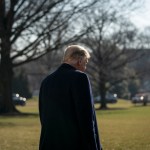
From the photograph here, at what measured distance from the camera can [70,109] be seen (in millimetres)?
5047

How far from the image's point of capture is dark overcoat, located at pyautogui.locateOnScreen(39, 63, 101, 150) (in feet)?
16.3

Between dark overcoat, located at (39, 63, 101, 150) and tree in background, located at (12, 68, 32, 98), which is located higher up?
tree in background, located at (12, 68, 32, 98)

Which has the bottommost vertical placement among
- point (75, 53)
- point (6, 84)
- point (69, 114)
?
point (69, 114)

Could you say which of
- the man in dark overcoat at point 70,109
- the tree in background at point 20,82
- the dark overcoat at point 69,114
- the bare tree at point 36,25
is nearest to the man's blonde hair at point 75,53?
the man in dark overcoat at point 70,109

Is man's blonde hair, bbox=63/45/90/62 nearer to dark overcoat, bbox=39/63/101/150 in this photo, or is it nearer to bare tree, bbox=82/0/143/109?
dark overcoat, bbox=39/63/101/150

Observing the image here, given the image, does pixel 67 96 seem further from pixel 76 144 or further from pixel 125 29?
pixel 125 29

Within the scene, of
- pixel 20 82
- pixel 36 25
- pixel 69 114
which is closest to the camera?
pixel 69 114

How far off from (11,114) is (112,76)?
23.9m

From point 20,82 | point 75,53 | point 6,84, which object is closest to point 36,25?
point 6,84

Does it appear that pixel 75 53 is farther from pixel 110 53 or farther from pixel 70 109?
pixel 110 53

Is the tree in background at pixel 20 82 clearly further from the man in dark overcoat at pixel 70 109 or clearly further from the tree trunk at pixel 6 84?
the man in dark overcoat at pixel 70 109

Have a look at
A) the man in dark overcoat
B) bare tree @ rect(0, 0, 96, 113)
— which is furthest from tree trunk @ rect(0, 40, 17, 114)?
the man in dark overcoat

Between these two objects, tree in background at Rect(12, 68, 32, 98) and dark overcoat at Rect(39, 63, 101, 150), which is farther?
tree in background at Rect(12, 68, 32, 98)

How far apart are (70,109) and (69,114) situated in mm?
51
